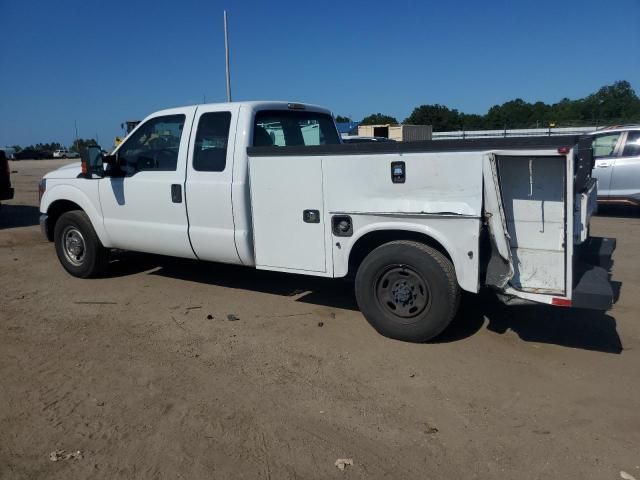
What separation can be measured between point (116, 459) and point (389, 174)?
9.20ft

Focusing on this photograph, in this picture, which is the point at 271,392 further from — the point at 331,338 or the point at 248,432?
the point at 331,338

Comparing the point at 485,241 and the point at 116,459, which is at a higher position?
the point at 485,241

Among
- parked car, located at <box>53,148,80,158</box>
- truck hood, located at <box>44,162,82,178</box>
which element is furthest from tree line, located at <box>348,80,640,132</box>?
truck hood, located at <box>44,162,82,178</box>

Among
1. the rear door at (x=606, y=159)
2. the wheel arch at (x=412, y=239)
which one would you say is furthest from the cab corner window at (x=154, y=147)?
the rear door at (x=606, y=159)

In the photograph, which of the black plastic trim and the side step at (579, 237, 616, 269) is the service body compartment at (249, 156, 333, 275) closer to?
the black plastic trim

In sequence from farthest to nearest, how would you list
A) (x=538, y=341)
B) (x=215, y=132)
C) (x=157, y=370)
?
(x=215, y=132), (x=538, y=341), (x=157, y=370)

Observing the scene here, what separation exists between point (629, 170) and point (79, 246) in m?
9.66

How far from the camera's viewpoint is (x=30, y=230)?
1108cm

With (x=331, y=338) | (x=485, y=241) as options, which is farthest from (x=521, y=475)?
(x=331, y=338)

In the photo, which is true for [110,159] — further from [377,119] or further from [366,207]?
[377,119]

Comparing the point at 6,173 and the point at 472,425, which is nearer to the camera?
the point at 472,425

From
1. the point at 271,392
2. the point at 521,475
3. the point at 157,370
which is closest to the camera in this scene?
the point at 521,475

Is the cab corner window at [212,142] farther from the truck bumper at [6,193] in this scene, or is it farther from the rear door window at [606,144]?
the truck bumper at [6,193]

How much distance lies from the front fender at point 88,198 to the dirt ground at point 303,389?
2.59 feet
